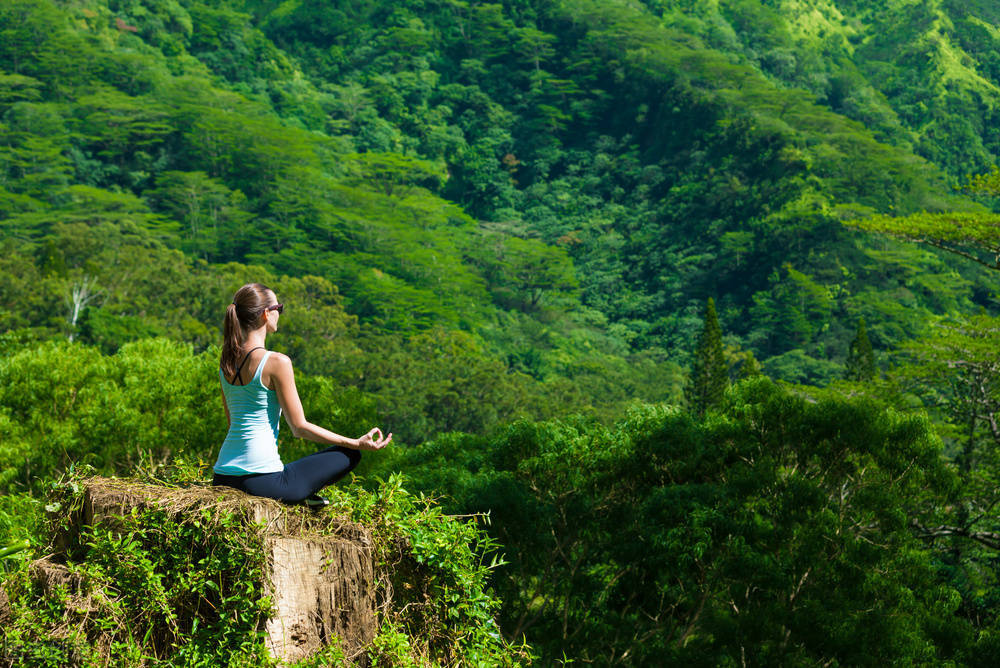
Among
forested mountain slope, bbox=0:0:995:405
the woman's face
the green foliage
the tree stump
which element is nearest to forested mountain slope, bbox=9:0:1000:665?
the green foliage

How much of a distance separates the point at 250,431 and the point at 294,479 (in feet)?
0.78

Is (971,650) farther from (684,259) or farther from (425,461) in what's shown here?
(684,259)

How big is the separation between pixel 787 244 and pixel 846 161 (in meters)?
7.33

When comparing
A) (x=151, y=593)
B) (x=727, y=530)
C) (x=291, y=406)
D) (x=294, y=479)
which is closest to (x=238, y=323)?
(x=291, y=406)

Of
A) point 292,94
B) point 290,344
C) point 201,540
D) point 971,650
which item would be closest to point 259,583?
point 201,540

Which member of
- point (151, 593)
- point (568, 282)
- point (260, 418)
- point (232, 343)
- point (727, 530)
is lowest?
point (568, 282)

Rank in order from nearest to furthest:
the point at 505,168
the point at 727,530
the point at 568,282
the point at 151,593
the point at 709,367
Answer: the point at 151,593
the point at 727,530
the point at 709,367
the point at 568,282
the point at 505,168

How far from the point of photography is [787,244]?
59.2 metres

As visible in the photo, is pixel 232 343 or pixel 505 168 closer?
pixel 232 343

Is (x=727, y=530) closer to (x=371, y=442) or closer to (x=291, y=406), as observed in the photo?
(x=371, y=442)

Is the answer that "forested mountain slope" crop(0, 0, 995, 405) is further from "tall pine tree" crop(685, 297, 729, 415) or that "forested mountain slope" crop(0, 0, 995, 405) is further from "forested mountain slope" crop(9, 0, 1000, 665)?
"tall pine tree" crop(685, 297, 729, 415)

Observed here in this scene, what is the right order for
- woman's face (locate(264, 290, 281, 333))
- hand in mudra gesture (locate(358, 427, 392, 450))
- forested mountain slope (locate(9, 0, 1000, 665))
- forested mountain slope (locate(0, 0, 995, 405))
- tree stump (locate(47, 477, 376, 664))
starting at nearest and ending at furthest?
tree stump (locate(47, 477, 376, 664)) → hand in mudra gesture (locate(358, 427, 392, 450)) → woman's face (locate(264, 290, 281, 333)) → forested mountain slope (locate(9, 0, 1000, 665)) → forested mountain slope (locate(0, 0, 995, 405))

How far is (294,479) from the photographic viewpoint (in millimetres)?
3412

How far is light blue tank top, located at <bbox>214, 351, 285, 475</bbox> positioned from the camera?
3408 millimetres
